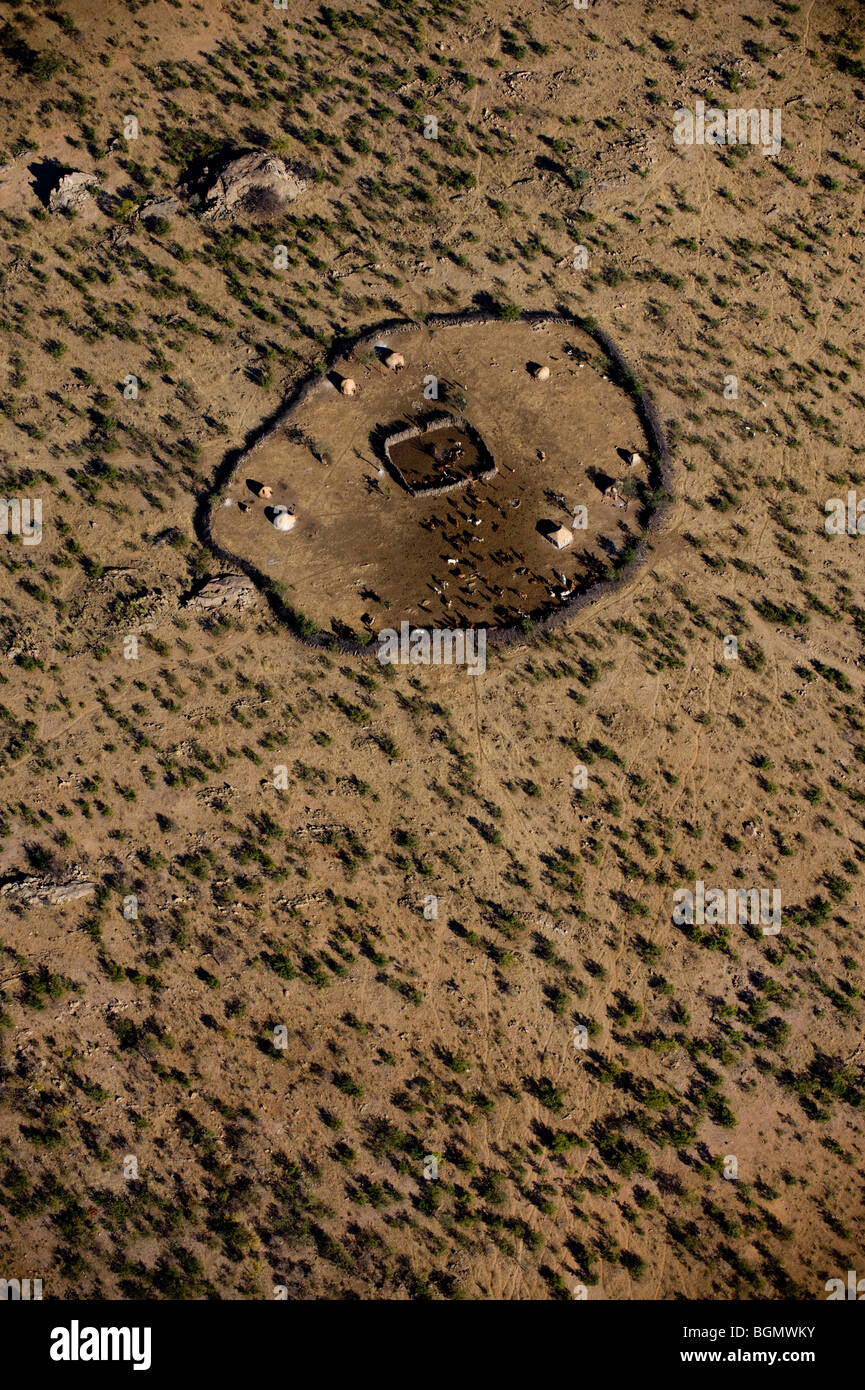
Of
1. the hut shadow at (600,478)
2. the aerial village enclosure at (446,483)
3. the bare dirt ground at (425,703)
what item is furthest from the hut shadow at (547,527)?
the hut shadow at (600,478)

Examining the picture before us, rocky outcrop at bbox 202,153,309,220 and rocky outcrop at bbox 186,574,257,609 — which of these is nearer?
rocky outcrop at bbox 186,574,257,609

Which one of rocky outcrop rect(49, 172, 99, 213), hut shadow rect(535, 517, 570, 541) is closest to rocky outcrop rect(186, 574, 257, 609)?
hut shadow rect(535, 517, 570, 541)

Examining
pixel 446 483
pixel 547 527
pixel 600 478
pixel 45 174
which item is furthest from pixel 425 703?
pixel 45 174

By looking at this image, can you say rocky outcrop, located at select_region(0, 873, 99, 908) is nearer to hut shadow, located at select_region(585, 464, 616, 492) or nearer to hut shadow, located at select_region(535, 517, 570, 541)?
hut shadow, located at select_region(535, 517, 570, 541)

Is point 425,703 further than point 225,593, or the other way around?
point 225,593

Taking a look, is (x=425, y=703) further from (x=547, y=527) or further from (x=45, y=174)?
(x=45, y=174)

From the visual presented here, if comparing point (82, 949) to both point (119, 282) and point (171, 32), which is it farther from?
point (171, 32)

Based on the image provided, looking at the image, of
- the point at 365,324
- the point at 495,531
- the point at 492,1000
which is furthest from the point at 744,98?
the point at 492,1000

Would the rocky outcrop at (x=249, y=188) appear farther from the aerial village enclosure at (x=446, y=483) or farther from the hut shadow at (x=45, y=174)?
the aerial village enclosure at (x=446, y=483)
